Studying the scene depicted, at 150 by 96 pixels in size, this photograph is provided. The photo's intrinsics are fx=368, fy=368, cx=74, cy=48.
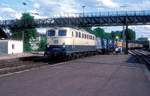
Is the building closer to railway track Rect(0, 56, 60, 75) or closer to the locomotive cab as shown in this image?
the locomotive cab

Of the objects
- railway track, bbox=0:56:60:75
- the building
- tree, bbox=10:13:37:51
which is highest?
tree, bbox=10:13:37:51

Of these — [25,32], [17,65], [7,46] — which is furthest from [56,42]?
[25,32]

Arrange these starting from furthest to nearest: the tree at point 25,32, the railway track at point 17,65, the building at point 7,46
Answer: the tree at point 25,32, the building at point 7,46, the railway track at point 17,65

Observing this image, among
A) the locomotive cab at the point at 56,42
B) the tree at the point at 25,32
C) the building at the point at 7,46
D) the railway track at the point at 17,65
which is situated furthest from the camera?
the tree at the point at 25,32

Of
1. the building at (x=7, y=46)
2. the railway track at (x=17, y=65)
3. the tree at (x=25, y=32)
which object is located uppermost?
the tree at (x=25, y=32)

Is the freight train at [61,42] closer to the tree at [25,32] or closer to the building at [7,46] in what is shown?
the building at [7,46]

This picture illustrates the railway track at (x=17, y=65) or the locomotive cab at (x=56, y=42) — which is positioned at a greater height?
the locomotive cab at (x=56, y=42)

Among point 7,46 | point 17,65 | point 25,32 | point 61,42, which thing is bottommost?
point 17,65

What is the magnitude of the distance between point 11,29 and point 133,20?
27868mm

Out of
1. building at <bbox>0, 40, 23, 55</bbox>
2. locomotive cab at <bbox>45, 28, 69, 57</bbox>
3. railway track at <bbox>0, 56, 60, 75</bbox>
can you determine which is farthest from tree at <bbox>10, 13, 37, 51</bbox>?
railway track at <bbox>0, 56, 60, 75</bbox>

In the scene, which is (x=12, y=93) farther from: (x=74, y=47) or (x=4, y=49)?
(x=4, y=49)

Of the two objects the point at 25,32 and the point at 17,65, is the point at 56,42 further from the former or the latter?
the point at 25,32

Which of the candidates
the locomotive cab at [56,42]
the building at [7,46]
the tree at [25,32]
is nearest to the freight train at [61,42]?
the locomotive cab at [56,42]

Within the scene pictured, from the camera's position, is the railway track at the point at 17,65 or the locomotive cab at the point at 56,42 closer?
the railway track at the point at 17,65
